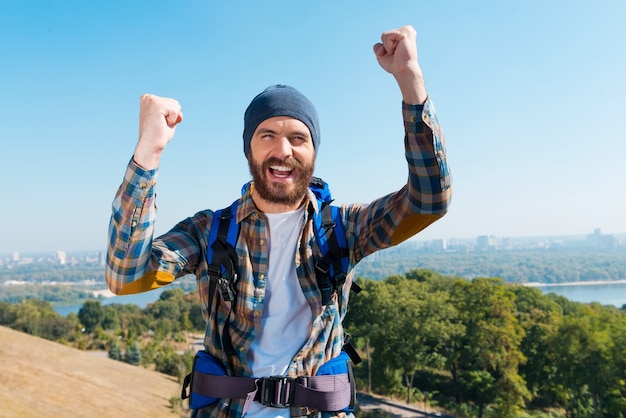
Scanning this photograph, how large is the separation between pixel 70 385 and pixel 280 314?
24738 mm

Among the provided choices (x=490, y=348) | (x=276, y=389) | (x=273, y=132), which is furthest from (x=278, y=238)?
(x=490, y=348)

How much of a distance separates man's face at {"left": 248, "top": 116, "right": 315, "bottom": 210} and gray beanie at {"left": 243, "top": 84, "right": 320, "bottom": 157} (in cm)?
3

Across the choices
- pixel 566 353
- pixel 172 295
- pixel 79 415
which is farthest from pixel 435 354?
pixel 172 295

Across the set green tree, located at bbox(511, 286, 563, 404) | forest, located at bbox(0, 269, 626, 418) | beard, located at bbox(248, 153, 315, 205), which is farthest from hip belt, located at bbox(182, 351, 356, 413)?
green tree, located at bbox(511, 286, 563, 404)

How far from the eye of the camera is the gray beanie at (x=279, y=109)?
1.86m

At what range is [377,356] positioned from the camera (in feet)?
93.6

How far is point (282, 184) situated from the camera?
1855 mm

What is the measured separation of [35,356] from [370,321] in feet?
65.3

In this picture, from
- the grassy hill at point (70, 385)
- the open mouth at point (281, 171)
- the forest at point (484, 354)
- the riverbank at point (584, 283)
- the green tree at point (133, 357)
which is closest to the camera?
the open mouth at point (281, 171)

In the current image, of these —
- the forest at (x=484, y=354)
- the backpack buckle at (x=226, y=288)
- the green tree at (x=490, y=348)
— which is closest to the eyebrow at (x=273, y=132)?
the backpack buckle at (x=226, y=288)

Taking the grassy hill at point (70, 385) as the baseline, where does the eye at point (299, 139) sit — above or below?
above

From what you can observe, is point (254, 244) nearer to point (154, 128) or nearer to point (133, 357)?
point (154, 128)

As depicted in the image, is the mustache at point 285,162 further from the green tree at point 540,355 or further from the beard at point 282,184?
the green tree at point 540,355

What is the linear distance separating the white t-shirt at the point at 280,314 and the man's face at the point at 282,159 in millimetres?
120
